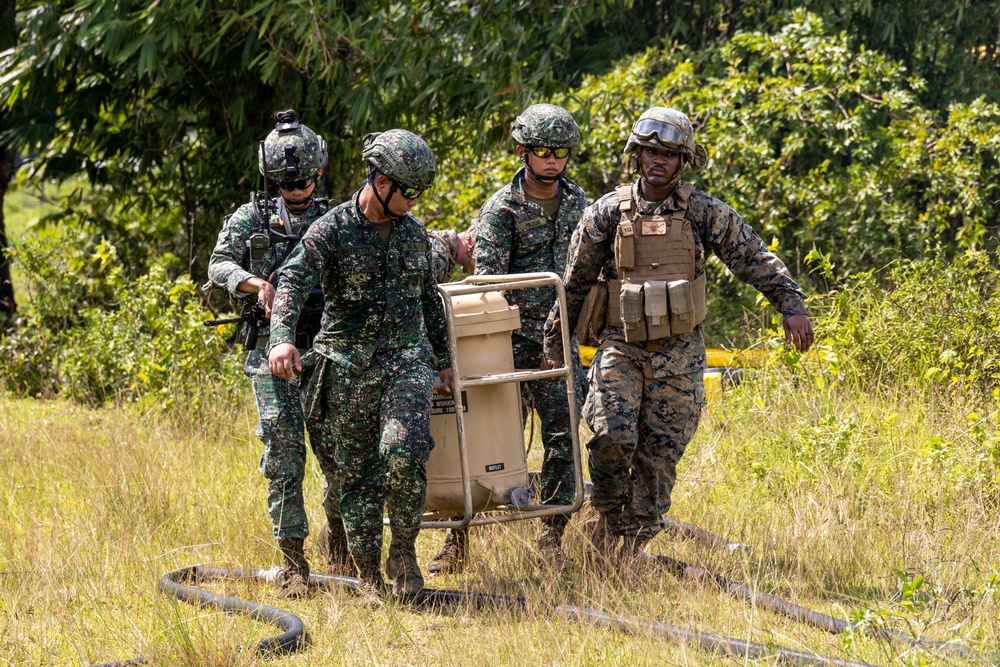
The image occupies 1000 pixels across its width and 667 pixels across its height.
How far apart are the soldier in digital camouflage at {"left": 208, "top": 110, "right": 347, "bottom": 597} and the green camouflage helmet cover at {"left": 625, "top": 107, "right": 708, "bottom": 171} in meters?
1.40

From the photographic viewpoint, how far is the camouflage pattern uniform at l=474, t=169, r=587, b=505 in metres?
5.76

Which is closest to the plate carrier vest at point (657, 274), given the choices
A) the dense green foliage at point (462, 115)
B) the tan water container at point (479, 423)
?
the tan water container at point (479, 423)

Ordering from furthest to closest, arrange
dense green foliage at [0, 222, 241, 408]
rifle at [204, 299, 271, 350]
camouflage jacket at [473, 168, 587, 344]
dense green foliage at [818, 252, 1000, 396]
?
dense green foliage at [0, 222, 241, 408], dense green foliage at [818, 252, 1000, 396], camouflage jacket at [473, 168, 587, 344], rifle at [204, 299, 271, 350]

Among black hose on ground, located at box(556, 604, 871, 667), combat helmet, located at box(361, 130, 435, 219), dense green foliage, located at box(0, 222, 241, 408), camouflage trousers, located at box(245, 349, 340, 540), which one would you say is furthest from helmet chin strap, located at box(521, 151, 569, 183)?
dense green foliage, located at box(0, 222, 241, 408)

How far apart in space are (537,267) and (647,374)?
0.92 m

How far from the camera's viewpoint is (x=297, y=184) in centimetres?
549

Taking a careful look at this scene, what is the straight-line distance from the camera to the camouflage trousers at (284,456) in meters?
5.29

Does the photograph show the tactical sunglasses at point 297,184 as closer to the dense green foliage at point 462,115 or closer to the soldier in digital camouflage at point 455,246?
the soldier in digital camouflage at point 455,246

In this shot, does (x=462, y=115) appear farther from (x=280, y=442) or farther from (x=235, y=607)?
(x=235, y=607)

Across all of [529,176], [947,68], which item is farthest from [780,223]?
[529,176]

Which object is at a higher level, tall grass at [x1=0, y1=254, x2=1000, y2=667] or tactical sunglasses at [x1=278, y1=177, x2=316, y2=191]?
tactical sunglasses at [x1=278, y1=177, x2=316, y2=191]

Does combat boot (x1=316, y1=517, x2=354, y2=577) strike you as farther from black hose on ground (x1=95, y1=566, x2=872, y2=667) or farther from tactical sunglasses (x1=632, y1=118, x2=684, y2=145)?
tactical sunglasses (x1=632, y1=118, x2=684, y2=145)

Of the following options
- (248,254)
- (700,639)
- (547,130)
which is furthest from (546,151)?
(700,639)

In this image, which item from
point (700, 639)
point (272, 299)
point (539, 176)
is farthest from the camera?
point (539, 176)
